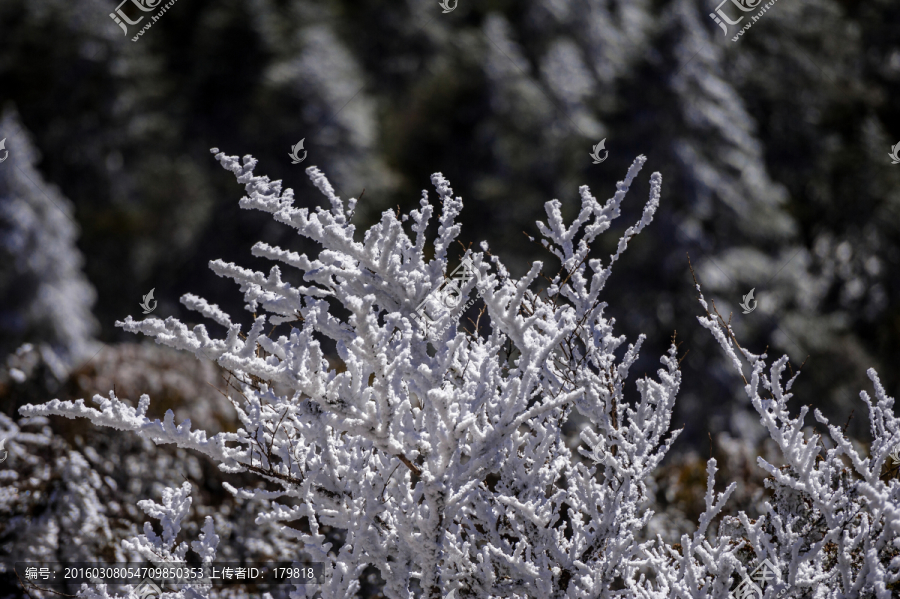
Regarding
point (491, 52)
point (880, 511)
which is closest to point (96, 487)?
point (880, 511)

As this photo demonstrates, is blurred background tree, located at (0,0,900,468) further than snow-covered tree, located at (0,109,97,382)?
No

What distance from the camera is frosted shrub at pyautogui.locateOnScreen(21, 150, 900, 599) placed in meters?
1.72

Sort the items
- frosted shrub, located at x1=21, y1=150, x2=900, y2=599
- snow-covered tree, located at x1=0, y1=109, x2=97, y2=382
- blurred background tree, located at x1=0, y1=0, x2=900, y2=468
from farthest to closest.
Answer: snow-covered tree, located at x1=0, y1=109, x2=97, y2=382
blurred background tree, located at x1=0, y1=0, x2=900, y2=468
frosted shrub, located at x1=21, y1=150, x2=900, y2=599

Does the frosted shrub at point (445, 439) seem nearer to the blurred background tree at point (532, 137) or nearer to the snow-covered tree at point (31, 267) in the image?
the blurred background tree at point (532, 137)

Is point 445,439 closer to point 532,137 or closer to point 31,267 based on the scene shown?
point 532,137

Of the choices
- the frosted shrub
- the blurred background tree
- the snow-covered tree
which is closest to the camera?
the frosted shrub

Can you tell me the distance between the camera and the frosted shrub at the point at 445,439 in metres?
1.72

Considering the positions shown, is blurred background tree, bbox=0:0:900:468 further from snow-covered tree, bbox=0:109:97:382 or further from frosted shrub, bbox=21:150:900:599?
frosted shrub, bbox=21:150:900:599

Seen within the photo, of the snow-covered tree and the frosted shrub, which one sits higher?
the snow-covered tree

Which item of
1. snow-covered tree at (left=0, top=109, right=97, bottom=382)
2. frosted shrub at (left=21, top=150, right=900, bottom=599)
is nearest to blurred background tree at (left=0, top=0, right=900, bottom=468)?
snow-covered tree at (left=0, top=109, right=97, bottom=382)

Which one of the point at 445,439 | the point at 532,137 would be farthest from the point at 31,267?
the point at 445,439

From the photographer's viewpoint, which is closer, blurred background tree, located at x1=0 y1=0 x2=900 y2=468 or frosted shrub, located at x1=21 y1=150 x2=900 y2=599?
frosted shrub, located at x1=21 y1=150 x2=900 y2=599

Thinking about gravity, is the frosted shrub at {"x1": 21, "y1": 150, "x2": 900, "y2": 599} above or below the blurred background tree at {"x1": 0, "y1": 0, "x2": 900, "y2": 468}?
below

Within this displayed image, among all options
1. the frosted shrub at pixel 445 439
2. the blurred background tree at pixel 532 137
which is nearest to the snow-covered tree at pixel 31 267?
the blurred background tree at pixel 532 137
